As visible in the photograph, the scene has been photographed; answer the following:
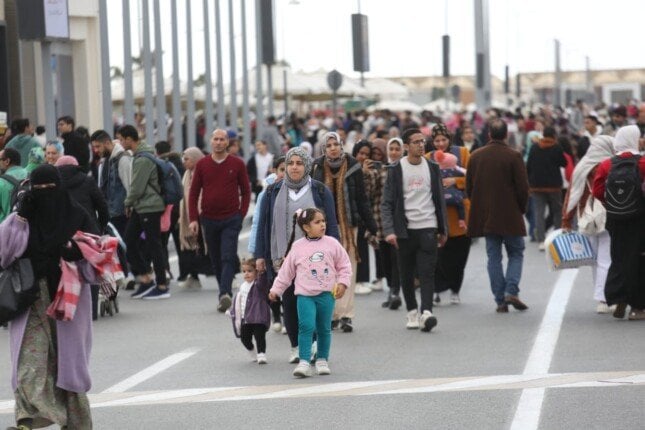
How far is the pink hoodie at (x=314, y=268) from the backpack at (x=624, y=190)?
385cm

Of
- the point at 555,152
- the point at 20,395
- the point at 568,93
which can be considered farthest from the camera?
the point at 568,93

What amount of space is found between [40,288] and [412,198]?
587 cm

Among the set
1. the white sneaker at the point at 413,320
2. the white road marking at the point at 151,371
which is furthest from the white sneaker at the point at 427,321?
the white road marking at the point at 151,371

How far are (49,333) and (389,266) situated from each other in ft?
28.2

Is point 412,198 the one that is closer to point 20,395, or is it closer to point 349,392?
point 349,392

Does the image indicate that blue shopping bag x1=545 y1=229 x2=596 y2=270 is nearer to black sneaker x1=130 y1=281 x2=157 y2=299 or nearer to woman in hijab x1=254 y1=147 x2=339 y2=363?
woman in hijab x1=254 y1=147 x2=339 y2=363

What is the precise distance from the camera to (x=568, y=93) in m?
109

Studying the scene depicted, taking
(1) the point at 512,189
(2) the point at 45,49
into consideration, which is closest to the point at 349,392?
(1) the point at 512,189

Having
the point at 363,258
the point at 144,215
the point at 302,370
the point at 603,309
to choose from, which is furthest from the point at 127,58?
the point at 302,370

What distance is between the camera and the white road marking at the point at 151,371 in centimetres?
1170

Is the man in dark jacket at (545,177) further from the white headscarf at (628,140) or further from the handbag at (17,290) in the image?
the handbag at (17,290)

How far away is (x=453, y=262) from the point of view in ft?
56.3

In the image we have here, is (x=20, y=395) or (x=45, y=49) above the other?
(x=45, y=49)

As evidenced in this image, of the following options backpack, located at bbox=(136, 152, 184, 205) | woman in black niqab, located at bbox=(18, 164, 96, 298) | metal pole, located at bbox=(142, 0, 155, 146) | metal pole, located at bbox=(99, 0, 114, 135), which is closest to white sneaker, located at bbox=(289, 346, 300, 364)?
woman in black niqab, located at bbox=(18, 164, 96, 298)
